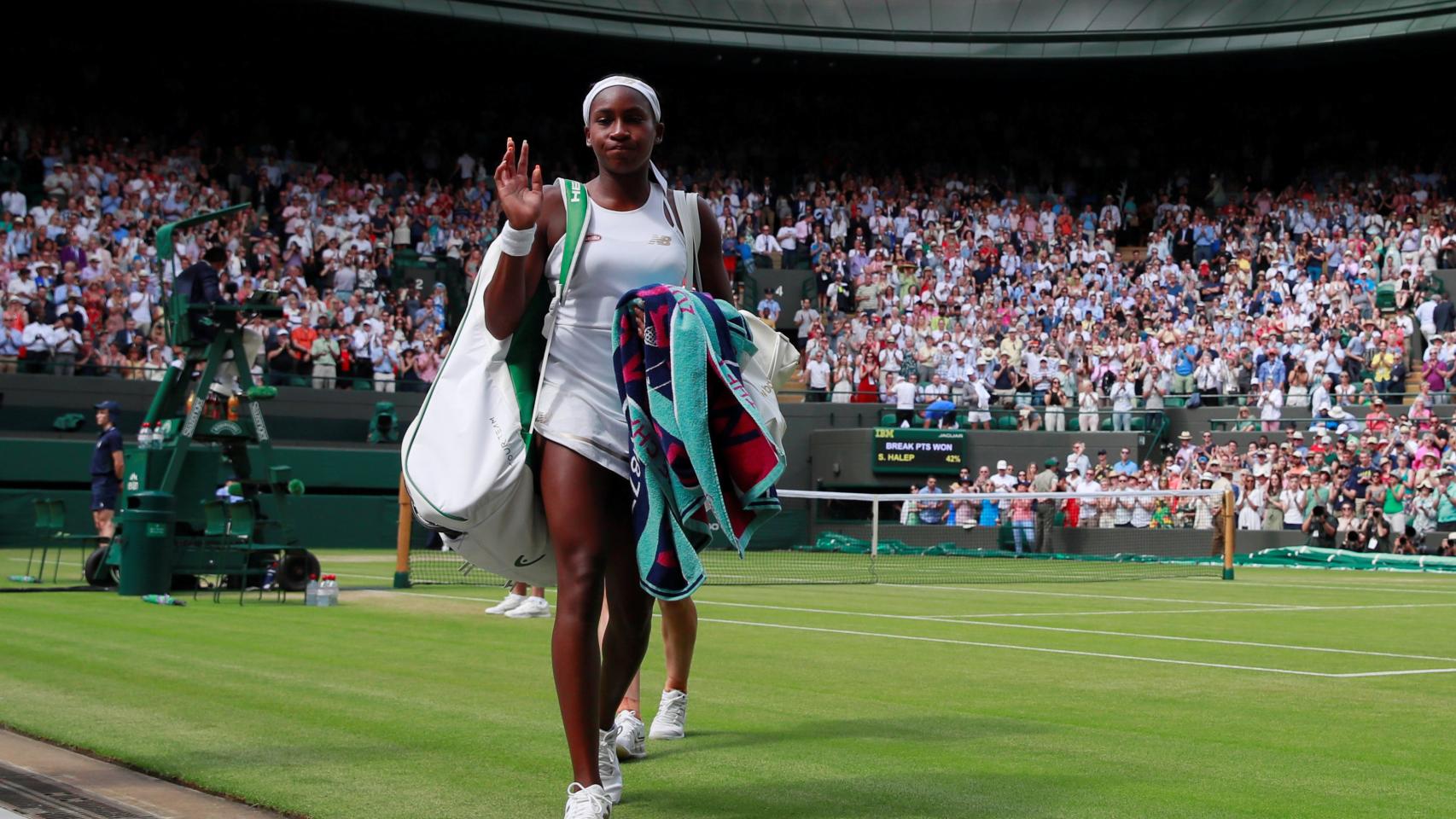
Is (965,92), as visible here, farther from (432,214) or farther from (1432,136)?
(432,214)

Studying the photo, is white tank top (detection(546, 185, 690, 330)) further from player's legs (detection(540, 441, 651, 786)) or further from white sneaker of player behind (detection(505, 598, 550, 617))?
white sneaker of player behind (detection(505, 598, 550, 617))

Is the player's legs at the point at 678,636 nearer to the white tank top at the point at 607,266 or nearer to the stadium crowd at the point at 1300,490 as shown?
the white tank top at the point at 607,266

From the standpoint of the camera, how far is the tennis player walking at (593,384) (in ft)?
14.4

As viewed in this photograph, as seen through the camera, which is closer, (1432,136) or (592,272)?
(592,272)

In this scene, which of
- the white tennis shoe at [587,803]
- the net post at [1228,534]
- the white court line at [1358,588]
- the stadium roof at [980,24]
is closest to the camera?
the white tennis shoe at [587,803]

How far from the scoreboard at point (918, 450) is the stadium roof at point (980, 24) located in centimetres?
1178

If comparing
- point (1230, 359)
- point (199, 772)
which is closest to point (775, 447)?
point (199, 772)

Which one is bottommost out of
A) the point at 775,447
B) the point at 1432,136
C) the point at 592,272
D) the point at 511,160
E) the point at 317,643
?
the point at 317,643

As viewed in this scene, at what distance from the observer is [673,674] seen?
6.09 meters

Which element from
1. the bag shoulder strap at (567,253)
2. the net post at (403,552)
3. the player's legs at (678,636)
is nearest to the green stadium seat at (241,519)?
the net post at (403,552)

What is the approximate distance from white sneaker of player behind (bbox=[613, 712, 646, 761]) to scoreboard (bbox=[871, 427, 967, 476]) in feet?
80.3

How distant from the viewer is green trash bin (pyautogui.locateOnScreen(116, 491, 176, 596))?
13312 millimetres

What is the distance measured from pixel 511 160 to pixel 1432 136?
38.0m

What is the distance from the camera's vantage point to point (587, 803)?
4.15m
